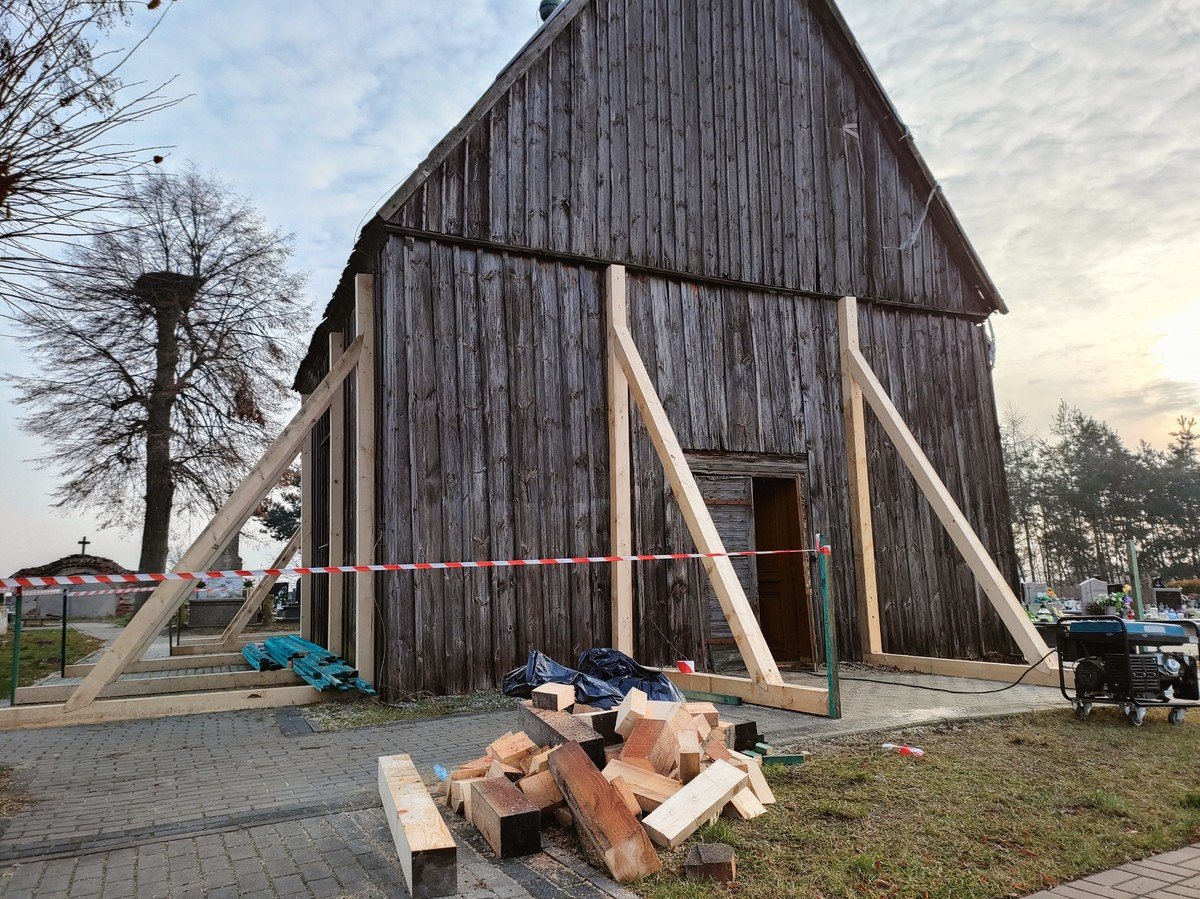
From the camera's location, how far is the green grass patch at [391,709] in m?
7.05

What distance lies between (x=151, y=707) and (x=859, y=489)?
8589 mm

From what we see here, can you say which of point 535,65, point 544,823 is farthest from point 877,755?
point 535,65

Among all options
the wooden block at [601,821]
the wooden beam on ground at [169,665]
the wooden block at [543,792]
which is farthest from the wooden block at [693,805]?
the wooden beam on ground at [169,665]

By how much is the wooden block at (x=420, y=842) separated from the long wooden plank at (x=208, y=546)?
153 inches

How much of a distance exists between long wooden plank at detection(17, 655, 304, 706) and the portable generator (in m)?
8.19

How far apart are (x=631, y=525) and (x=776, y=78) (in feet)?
22.2

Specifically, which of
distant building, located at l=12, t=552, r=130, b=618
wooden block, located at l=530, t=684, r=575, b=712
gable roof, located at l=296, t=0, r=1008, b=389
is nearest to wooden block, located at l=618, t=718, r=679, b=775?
wooden block, located at l=530, t=684, r=575, b=712

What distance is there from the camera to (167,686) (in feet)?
28.5

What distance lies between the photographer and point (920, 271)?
12.2 metres

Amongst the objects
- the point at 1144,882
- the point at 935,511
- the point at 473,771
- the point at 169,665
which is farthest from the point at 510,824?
the point at 169,665

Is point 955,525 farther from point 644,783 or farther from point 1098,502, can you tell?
point 1098,502

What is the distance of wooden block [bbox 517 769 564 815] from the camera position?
4.09m

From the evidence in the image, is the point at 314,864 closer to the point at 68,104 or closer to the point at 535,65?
the point at 68,104

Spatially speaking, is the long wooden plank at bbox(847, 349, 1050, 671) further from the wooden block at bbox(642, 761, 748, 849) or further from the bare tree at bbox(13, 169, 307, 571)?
the bare tree at bbox(13, 169, 307, 571)
